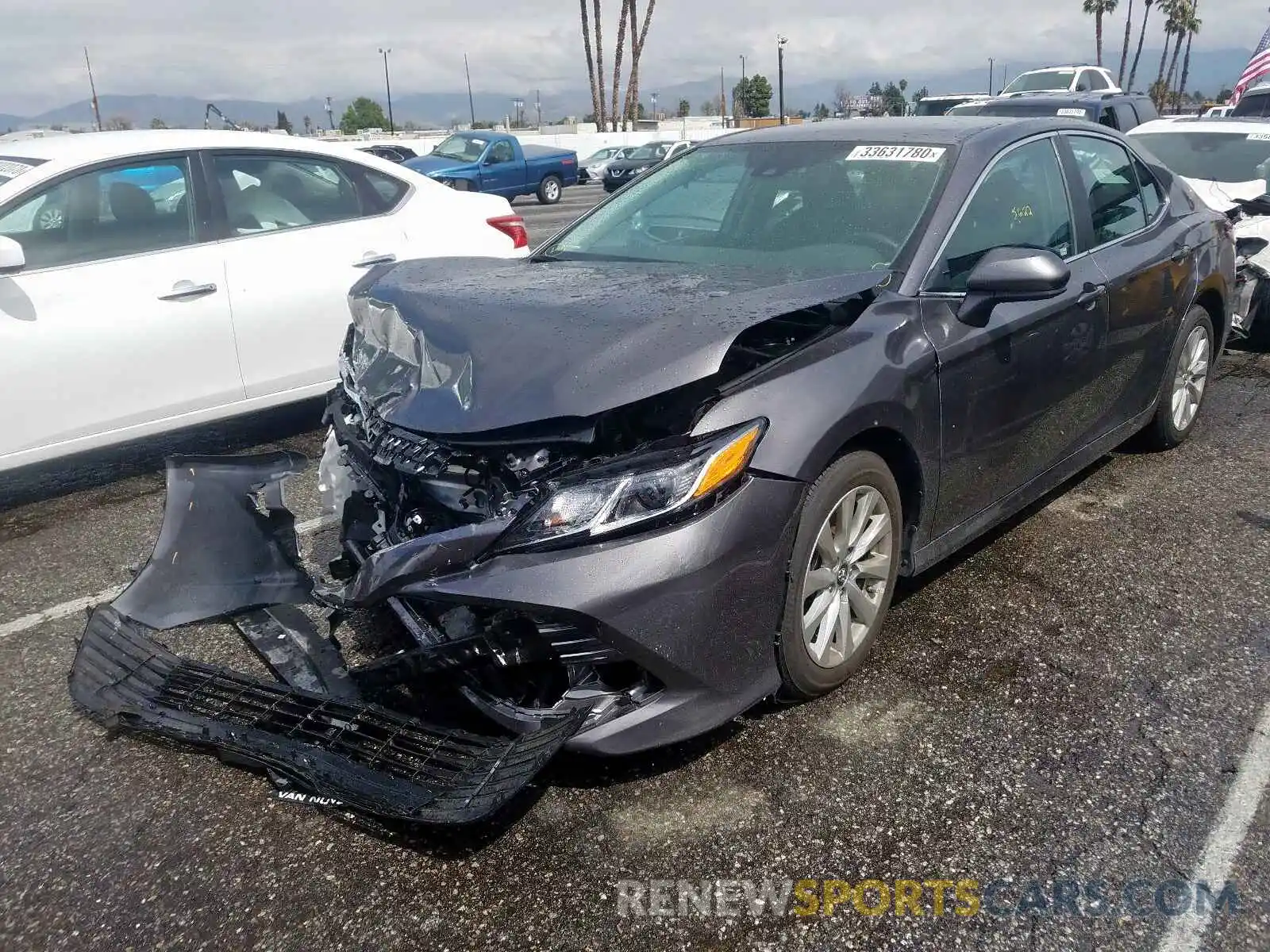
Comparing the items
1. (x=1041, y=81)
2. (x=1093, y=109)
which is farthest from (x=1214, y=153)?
(x=1041, y=81)

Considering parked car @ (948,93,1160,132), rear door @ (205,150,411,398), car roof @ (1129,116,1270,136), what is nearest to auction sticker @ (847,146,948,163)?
rear door @ (205,150,411,398)

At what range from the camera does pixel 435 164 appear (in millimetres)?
21453

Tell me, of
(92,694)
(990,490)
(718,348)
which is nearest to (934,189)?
(990,490)

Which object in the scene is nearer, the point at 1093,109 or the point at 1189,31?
the point at 1093,109

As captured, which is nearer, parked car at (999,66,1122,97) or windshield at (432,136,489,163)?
parked car at (999,66,1122,97)

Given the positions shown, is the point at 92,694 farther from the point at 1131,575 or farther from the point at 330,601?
the point at 1131,575

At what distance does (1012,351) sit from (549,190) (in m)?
22.6

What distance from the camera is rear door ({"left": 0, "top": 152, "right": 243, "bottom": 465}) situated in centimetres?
454

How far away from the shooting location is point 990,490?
3490mm

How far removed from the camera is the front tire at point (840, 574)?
2.69 m

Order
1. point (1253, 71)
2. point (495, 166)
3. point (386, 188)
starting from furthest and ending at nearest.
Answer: point (495, 166) → point (1253, 71) → point (386, 188)

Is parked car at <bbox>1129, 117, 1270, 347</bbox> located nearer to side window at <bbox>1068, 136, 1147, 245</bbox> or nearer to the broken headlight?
side window at <bbox>1068, 136, 1147, 245</bbox>

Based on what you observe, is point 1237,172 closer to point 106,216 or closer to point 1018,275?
point 1018,275

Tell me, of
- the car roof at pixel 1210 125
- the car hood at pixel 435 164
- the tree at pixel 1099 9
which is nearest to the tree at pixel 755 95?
the tree at pixel 1099 9
